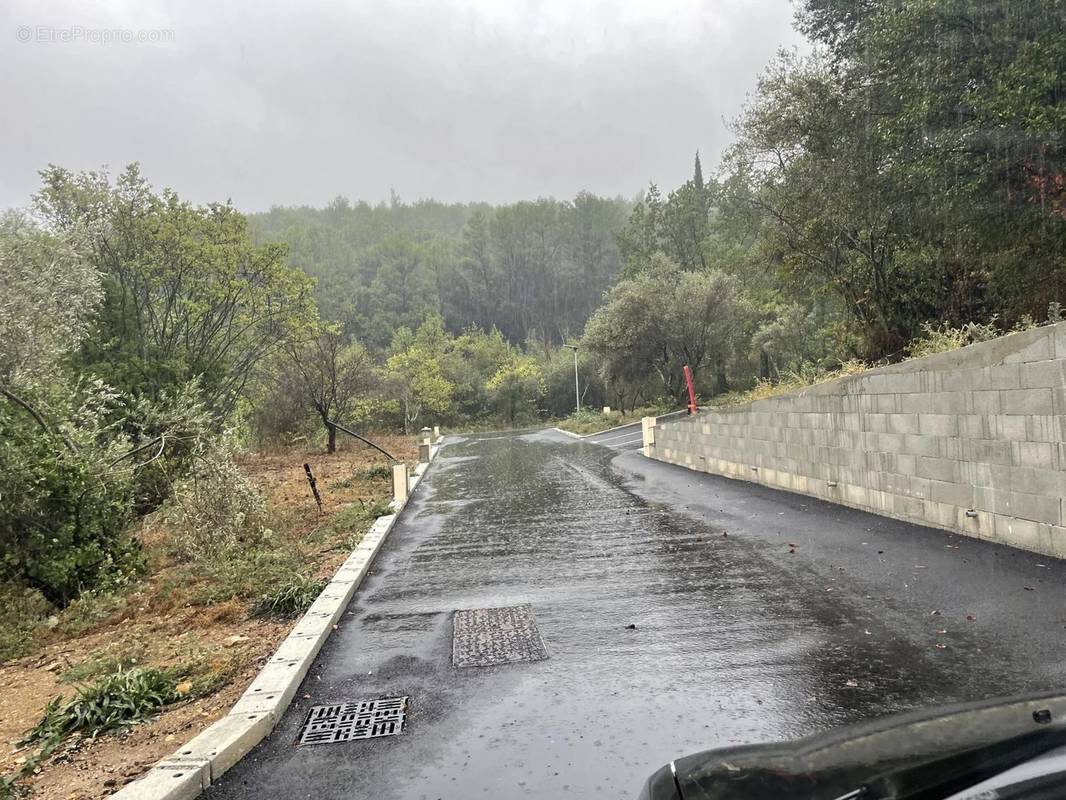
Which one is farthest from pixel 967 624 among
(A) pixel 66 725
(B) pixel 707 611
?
(A) pixel 66 725

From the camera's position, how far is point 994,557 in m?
6.52

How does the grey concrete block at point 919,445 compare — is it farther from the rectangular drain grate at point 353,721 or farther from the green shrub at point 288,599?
the green shrub at point 288,599

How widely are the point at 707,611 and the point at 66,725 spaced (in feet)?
14.4

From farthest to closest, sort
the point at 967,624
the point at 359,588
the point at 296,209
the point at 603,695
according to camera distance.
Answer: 1. the point at 296,209
2. the point at 359,588
3. the point at 967,624
4. the point at 603,695

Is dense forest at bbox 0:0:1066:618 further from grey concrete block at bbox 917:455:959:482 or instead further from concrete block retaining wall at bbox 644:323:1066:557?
grey concrete block at bbox 917:455:959:482

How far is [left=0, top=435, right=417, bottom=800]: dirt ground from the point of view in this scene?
3725 mm

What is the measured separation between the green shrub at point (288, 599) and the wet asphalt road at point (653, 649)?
0.47m

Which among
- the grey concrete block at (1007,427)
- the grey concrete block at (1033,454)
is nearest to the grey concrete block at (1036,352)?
the grey concrete block at (1007,427)

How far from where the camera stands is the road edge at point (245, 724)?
3246 millimetres

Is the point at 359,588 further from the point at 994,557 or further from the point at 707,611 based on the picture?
the point at 994,557

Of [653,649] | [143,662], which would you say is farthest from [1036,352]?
[143,662]

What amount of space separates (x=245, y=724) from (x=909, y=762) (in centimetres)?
328

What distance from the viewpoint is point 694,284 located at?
43125 millimetres

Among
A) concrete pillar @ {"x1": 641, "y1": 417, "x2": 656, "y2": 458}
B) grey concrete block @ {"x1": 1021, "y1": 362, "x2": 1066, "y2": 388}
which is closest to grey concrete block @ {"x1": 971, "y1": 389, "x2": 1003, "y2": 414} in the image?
grey concrete block @ {"x1": 1021, "y1": 362, "x2": 1066, "y2": 388}
